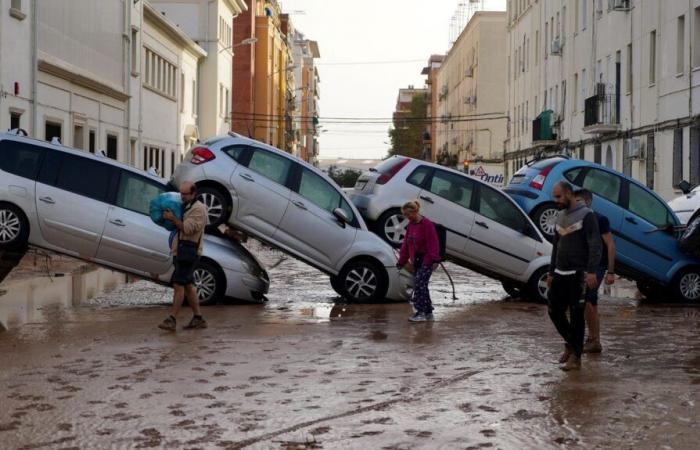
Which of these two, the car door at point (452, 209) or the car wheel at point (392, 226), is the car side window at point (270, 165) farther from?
the car door at point (452, 209)

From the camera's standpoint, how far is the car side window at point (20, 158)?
15586 millimetres

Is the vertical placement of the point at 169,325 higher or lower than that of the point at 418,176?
lower

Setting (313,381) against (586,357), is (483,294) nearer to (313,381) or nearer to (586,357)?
(586,357)

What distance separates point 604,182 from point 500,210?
82.7 inches

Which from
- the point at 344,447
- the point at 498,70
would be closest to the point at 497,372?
the point at 344,447

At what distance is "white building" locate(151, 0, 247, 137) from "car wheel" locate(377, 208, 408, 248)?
4554cm

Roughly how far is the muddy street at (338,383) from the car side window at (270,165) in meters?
Answer: 1.96

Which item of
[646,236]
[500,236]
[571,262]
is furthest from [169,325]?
[646,236]

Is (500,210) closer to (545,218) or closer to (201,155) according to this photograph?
(545,218)

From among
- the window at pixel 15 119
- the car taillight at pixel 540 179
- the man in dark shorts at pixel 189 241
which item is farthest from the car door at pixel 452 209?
the window at pixel 15 119

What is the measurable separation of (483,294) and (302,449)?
12957 millimetres

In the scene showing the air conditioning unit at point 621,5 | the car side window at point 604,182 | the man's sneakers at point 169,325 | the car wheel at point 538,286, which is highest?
the air conditioning unit at point 621,5

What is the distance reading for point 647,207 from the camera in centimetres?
1928

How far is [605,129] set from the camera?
132 feet
